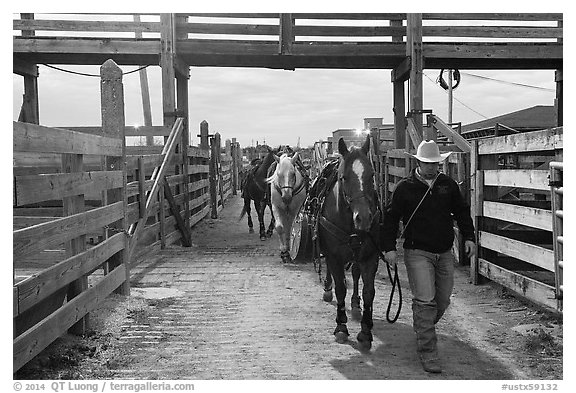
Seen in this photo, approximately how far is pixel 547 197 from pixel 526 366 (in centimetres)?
751

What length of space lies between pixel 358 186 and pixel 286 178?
4246mm

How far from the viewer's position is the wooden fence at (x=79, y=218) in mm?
4059

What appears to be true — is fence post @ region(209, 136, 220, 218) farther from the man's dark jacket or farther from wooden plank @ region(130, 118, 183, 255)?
the man's dark jacket

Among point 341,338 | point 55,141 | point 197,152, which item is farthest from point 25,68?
point 341,338

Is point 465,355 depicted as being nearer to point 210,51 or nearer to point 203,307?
point 203,307

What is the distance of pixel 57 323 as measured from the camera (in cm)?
454

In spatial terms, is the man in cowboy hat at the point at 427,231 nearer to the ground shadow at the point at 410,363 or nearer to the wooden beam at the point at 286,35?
the ground shadow at the point at 410,363

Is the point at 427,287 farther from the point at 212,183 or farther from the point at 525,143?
the point at 212,183

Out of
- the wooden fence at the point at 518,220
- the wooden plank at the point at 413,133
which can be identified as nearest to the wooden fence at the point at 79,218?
the wooden fence at the point at 518,220

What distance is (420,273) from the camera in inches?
189

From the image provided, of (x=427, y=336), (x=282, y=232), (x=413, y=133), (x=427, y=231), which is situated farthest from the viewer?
(x=413, y=133)

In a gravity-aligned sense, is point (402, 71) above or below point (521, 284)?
above
